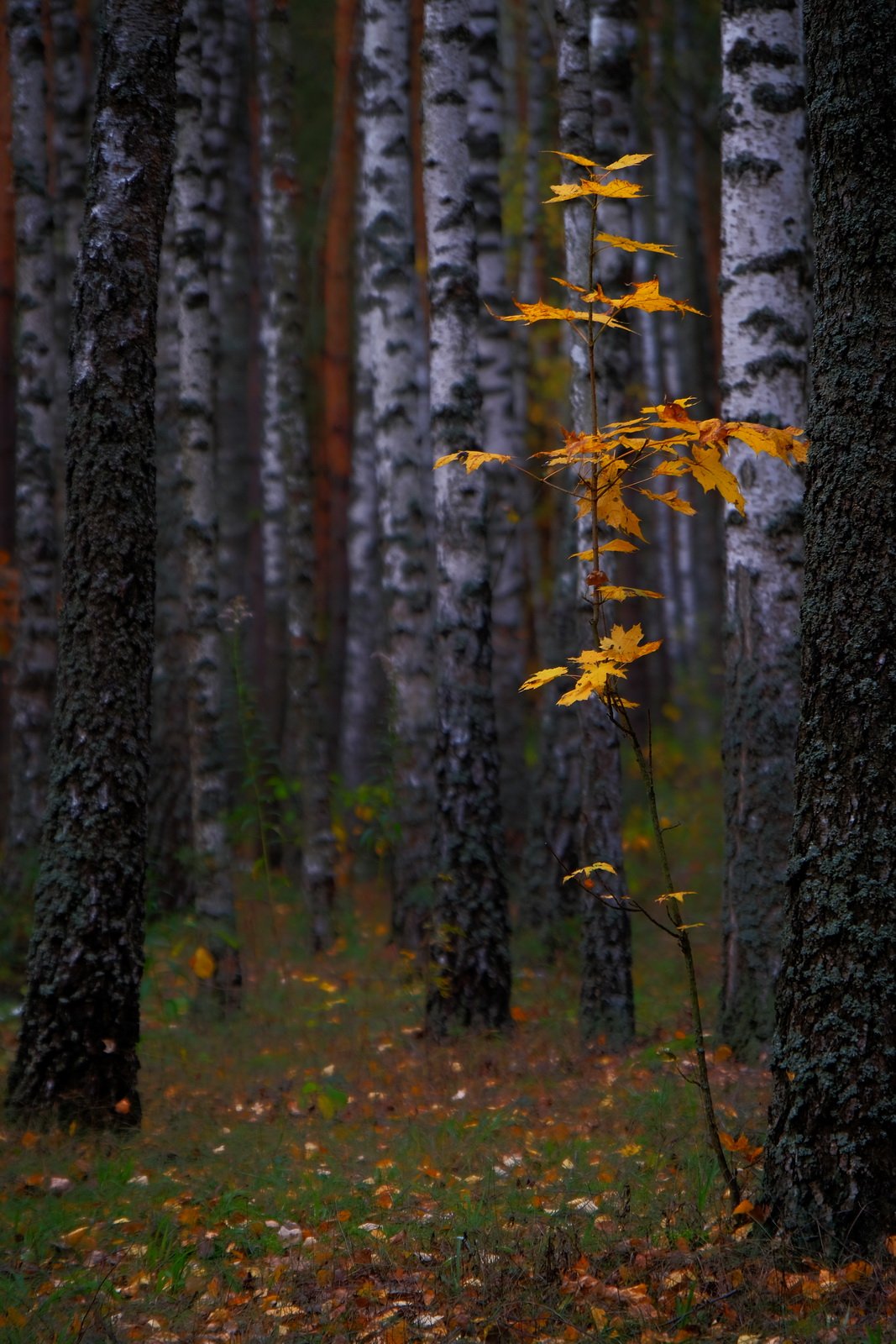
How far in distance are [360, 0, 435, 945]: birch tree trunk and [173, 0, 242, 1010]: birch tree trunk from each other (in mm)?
1456

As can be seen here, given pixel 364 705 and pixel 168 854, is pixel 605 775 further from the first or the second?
pixel 364 705

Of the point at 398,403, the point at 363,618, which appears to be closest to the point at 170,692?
the point at 398,403

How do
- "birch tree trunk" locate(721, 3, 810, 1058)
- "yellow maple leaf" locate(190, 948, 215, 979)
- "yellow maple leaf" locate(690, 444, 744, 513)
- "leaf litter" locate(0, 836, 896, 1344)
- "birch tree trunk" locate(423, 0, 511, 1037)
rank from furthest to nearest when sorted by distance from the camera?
1. "yellow maple leaf" locate(190, 948, 215, 979)
2. "birch tree trunk" locate(423, 0, 511, 1037)
3. "birch tree trunk" locate(721, 3, 810, 1058)
4. "yellow maple leaf" locate(690, 444, 744, 513)
5. "leaf litter" locate(0, 836, 896, 1344)

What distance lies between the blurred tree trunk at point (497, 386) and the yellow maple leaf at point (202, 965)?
3640 mm

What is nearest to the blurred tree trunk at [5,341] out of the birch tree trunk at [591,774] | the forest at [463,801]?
the forest at [463,801]

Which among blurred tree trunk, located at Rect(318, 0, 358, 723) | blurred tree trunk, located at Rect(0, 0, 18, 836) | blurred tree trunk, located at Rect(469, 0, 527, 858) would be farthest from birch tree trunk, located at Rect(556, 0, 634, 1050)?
blurred tree trunk, located at Rect(318, 0, 358, 723)

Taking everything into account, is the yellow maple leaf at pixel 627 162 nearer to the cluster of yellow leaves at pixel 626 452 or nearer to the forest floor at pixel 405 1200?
the cluster of yellow leaves at pixel 626 452

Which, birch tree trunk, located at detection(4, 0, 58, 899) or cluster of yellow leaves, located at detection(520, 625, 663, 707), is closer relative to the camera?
cluster of yellow leaves, located at detection(520, 625, 663, 707)

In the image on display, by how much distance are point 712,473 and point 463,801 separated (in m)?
3.45

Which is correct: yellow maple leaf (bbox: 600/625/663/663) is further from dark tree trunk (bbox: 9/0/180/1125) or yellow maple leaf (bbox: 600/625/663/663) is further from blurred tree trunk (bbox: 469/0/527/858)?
blurred tree trunk (bbox: 469/0/527/858)

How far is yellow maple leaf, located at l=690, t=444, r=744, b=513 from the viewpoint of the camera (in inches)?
146

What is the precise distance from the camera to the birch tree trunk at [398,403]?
8922 millimetres

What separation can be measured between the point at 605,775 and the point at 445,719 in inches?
39.1

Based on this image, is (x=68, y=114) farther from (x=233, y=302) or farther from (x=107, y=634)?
(x=107, y=634)
